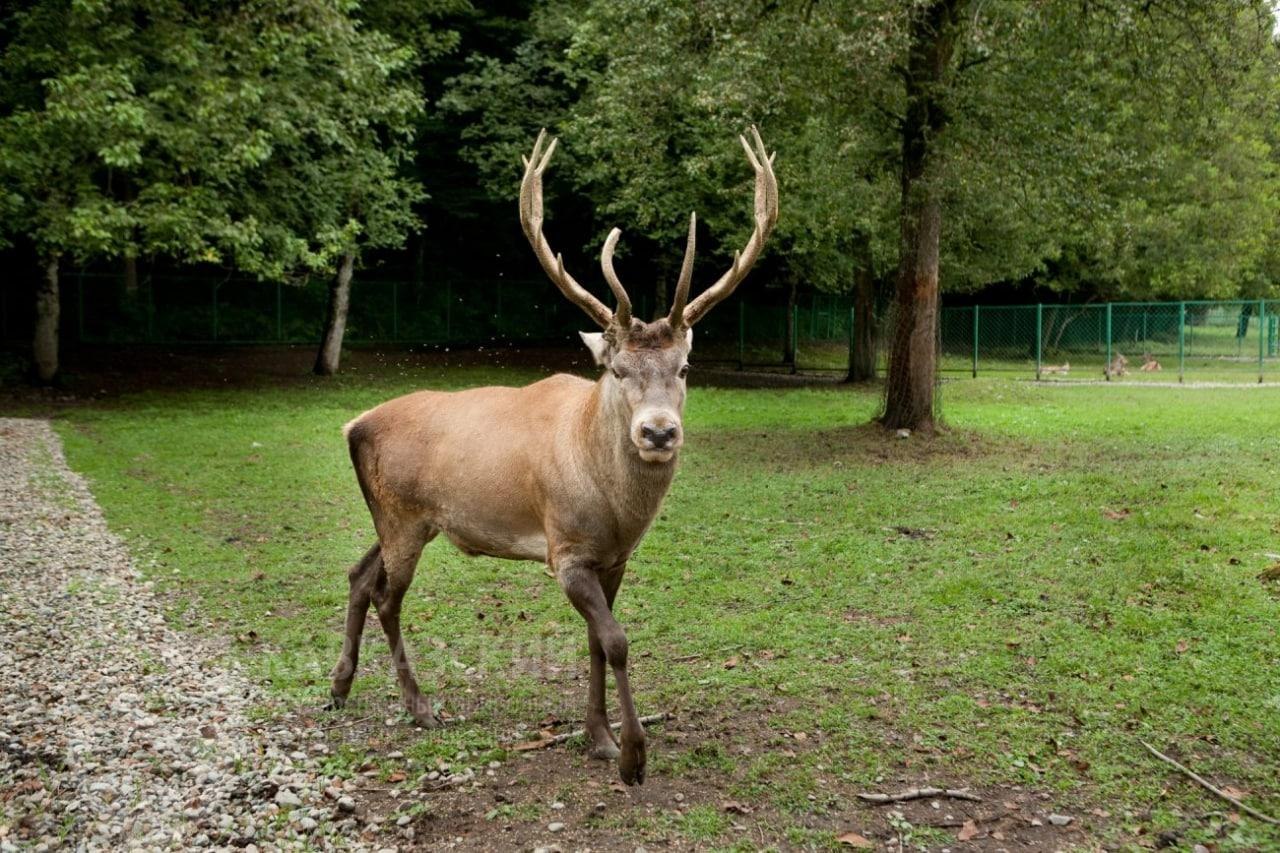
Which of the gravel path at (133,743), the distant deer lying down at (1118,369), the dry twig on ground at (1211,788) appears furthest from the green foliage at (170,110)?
the distant deer lying down at (1118,369)

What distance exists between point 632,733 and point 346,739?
5.53ft

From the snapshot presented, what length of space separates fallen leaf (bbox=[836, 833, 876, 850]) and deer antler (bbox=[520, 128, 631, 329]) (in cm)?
246

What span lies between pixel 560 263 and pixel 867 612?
146 inches

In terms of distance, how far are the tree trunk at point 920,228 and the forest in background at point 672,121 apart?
38 millimetres

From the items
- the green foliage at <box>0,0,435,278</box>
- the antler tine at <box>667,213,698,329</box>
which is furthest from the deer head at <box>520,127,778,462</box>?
the green foliage at <box>0,0,435,278</box>

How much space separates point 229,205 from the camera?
72.3 ft

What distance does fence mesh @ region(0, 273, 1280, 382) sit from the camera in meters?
31.5

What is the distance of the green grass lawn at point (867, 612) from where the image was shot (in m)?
5.53

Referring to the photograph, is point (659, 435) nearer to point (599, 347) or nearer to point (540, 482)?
point (599, 347)

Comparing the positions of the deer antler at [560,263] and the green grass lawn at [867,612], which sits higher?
the deer antler at [560,263]

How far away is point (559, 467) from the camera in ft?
18.7

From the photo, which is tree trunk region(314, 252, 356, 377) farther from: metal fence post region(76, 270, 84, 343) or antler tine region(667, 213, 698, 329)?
antler tine region(667, 213, 698, 329)

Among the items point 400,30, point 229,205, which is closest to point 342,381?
point 229,205

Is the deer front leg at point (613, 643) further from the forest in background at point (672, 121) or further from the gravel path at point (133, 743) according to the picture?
the forest in background at point (672, 121)
